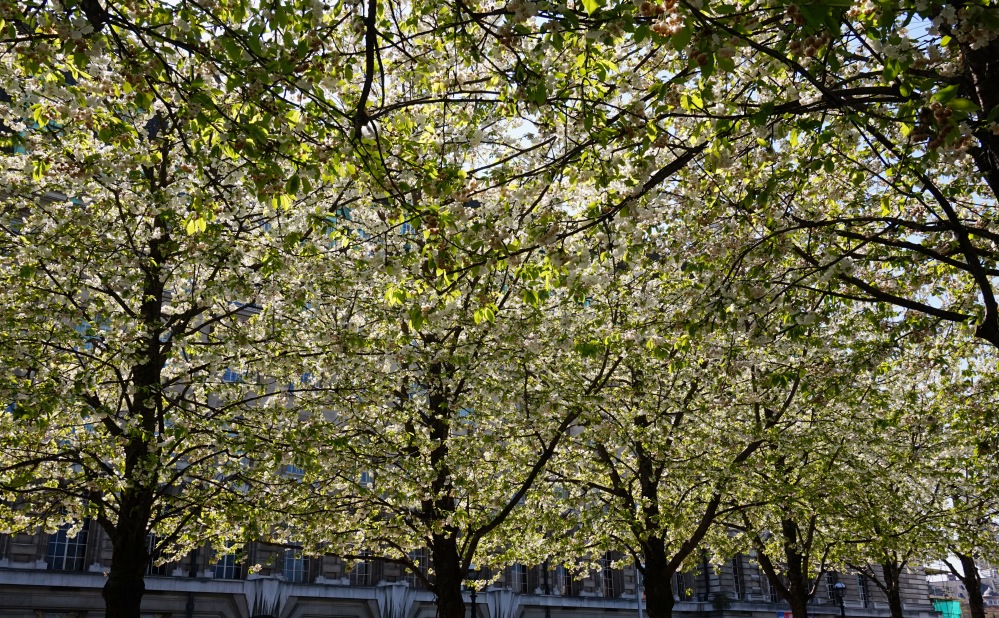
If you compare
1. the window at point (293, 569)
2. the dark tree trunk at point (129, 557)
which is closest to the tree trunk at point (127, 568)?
the dark tree trunk at point (129, 557)

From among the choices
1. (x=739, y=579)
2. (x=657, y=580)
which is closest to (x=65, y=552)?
(x=657, y=580)

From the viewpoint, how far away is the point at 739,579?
154ft

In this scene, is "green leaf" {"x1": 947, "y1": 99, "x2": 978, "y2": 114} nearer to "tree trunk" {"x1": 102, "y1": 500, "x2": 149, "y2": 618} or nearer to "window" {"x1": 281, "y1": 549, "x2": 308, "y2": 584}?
"tree trunk" {"x1": 102, "y1": 500, "x2": 149, "y2": 618}

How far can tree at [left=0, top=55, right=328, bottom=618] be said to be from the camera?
11578mm

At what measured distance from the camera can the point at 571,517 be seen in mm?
17469

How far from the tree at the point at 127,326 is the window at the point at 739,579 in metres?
38.9

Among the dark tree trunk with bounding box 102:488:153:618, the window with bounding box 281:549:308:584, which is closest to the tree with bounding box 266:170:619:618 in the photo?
the dark tree trunk with bounding box 102:488:153:618

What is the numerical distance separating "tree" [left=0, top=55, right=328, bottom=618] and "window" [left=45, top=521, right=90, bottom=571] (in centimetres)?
1303

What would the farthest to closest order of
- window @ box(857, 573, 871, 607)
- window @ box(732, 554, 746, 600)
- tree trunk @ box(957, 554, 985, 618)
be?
window @ box(857, 573, 871, 607)
window @ box(732, 554, 746, 600)
tree trunk @ box(957, 554, 985, 618)

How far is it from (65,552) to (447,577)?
17774 mm

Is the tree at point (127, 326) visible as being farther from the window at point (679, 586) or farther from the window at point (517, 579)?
the window at point (679, 586)

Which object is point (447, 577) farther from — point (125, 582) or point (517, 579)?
point (517, 579)

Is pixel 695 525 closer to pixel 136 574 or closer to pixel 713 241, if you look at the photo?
pixel 713 241

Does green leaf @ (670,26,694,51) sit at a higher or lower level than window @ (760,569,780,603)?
higher
